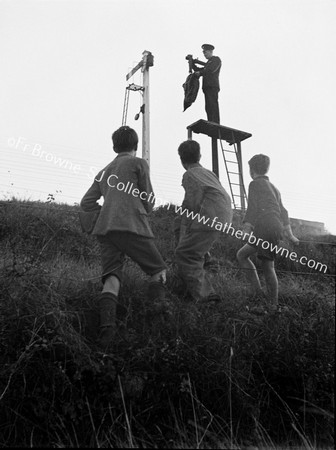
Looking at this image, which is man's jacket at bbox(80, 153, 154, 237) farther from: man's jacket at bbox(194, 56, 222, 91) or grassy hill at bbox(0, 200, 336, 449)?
man's jacket at bbox(194, 56, 222, 91)

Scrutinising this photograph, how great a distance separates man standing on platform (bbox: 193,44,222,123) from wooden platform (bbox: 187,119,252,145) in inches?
7.2

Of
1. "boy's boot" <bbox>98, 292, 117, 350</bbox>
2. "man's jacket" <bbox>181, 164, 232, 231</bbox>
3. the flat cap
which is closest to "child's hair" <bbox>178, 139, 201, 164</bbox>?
"man's jacket" <bbox>181, 164, 232, 231</bbox>

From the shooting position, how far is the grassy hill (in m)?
3.22

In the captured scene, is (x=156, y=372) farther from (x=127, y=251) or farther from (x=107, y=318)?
(x=127, y=251)

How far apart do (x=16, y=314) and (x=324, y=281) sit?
3989 mm

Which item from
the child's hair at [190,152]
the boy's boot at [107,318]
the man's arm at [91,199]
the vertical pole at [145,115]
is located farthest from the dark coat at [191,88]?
the boy's boot at [107,318]

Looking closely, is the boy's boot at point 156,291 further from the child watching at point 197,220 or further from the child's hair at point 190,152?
the child's hair at point 190,152

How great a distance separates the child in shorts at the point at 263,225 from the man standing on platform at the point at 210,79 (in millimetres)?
4378

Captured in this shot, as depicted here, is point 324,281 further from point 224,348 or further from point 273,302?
point 224,348

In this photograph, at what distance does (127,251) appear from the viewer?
4121 millimetres

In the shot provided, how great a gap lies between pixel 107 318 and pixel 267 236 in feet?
6.59

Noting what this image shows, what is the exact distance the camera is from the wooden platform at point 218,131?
9309mm

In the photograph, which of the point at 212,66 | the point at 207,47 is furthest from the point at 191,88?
Answer: the point at 207,47

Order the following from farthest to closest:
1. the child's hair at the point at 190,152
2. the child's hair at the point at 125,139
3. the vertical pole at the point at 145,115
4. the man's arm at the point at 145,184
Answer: the vertical pole at the point at 145,115 → the child's hair at the point at 190,152 → the child's hair at the point at 125,139 → the man's arm at the point at 145,184
